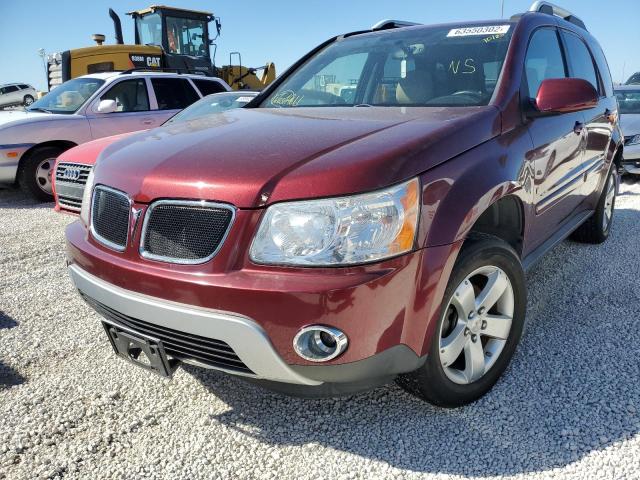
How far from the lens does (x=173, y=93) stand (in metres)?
8.11

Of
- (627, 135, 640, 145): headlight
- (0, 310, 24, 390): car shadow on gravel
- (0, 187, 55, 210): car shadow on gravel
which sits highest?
(627, 135, 640, 145): headlight

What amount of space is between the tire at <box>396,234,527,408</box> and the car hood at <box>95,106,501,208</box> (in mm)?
440

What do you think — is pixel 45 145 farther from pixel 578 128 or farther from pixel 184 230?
pixel 578 128

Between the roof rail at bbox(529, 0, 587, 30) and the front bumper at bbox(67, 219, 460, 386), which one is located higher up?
the roof rail at bbox(529, 0, 587, 30)

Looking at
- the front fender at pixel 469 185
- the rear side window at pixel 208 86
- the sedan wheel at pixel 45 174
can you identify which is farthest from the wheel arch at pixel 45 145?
the front fender at pixel 469 185

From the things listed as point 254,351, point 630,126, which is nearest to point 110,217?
point 254,351

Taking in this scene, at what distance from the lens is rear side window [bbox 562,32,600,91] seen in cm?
352

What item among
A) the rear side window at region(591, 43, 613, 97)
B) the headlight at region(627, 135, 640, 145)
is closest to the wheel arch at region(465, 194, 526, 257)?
the rear side window at region(591, 43, 613, 97)

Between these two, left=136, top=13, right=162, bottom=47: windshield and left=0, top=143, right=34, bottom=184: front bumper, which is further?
left=136, top=13, right=162, bottom=47: windshield

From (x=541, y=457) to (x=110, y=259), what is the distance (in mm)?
1857

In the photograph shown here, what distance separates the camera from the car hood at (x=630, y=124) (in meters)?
7.54

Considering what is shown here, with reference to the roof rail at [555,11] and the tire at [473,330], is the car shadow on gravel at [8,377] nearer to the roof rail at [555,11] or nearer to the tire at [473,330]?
the tire at [473,330]

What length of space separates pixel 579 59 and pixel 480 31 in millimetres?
1277

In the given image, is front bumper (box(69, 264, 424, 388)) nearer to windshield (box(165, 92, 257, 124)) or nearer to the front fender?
the front fender
